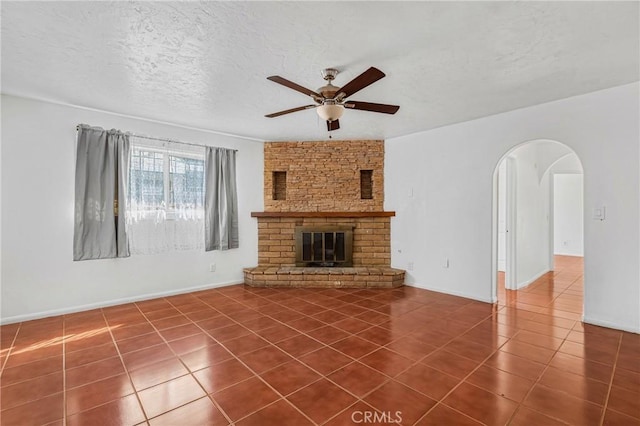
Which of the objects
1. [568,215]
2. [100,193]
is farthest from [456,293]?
[568,215]

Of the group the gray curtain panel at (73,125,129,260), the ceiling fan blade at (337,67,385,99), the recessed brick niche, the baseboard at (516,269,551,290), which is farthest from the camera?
the recessed brick niche

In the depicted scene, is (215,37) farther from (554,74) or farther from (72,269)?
(72,269)

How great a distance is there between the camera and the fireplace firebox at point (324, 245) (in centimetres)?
521

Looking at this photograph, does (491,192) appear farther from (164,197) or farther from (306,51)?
(164,197)

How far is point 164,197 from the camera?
4309 millimetres

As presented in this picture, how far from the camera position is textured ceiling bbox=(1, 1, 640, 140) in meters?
1.89

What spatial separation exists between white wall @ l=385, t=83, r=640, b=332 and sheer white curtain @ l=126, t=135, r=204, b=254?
315 centimetres

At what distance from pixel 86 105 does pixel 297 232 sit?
332 cm

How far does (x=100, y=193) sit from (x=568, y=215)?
10.3m

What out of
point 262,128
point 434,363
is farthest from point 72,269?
point 434,363

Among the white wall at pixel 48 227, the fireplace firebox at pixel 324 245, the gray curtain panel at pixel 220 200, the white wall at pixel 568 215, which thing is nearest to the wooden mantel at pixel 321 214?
the fireplace firebox at pixel 324 245

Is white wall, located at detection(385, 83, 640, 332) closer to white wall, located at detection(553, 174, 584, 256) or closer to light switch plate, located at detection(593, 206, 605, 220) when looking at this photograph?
light switch plate, located at detection(593, 206, 605, 220)

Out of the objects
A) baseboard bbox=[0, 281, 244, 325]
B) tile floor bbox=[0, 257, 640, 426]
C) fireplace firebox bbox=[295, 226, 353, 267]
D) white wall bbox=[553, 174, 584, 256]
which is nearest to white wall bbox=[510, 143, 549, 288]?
tile floor bbox=[0, 257, 640, 426]

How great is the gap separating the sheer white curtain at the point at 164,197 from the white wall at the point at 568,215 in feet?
28.9
